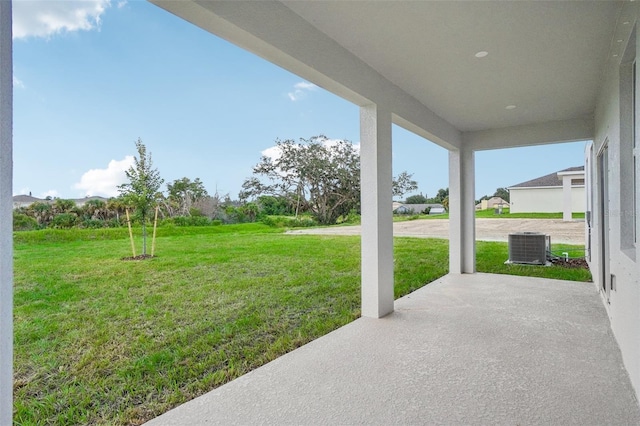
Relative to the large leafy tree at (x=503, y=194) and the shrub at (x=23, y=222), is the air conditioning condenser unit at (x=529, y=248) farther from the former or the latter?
the shrub at (x=23, y=222)

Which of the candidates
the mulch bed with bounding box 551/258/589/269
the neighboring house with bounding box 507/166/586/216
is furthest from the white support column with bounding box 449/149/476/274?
the neighboring house with bounding box 507/166/586/216

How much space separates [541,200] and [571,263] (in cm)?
470

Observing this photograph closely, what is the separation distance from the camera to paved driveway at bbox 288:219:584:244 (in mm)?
7805

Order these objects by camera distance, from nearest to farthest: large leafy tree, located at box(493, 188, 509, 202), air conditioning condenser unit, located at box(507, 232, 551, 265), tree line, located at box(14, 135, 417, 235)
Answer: tree line, located at box(14, 135, 417, 235) → air conditioning condenser unit, located at box(507, 232, 551, 265) → large leafy tree, located at box(493, 188, 509, 202)

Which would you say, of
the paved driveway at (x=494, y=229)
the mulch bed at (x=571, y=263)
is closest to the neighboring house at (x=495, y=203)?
the paved driveway at (x=494, y=229)

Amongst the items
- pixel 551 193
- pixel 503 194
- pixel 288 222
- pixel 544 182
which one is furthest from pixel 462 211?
pixel 544 182

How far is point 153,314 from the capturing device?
3.83 m

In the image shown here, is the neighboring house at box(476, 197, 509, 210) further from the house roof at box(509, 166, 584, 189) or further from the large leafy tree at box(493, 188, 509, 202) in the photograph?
the house roof at box(509, 166, 584, 189)

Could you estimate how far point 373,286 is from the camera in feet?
12.3

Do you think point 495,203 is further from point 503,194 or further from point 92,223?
point 92,223

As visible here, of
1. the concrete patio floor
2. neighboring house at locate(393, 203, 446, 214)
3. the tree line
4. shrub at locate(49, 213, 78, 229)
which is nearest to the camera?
the concrete patio floor

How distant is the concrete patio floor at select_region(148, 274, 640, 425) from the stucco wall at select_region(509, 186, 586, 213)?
6613mm

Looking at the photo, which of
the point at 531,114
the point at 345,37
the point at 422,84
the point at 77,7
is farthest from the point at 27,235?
the point at 531,114

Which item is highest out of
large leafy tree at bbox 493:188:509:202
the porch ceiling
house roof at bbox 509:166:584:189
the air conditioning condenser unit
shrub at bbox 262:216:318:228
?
the porch ceiling
